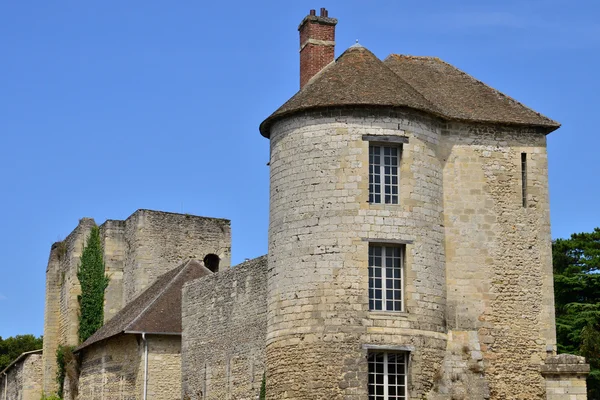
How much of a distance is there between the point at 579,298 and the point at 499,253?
53.1 feet

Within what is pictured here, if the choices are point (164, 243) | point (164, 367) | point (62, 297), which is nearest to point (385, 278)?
point (164, 367)

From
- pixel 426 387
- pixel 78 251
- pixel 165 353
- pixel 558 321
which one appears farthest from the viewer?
pixel 78 251

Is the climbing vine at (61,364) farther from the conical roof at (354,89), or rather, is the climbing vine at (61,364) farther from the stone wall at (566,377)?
the stone wall at (566,377)

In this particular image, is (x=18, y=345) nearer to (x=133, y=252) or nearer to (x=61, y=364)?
(x=61, y=364)

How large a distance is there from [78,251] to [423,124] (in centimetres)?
2019

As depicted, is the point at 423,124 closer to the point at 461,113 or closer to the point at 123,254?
the point at 461,113

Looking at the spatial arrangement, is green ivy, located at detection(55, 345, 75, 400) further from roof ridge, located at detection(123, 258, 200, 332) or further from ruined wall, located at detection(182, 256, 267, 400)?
ruined wall, located at detection(182, 256, 267, 400)

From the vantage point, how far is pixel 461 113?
894 inches

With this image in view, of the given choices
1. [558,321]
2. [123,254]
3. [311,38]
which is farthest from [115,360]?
[558,321]

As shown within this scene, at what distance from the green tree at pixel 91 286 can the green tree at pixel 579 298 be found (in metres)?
15.5

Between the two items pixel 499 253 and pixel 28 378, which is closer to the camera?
pixel 499 253

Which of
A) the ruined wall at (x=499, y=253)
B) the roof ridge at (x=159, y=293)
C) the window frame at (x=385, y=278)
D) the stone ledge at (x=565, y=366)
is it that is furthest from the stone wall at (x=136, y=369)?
the stone ledge at (x=565, y=366)

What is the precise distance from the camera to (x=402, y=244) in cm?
2111

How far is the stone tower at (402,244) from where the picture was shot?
67.7 feet
